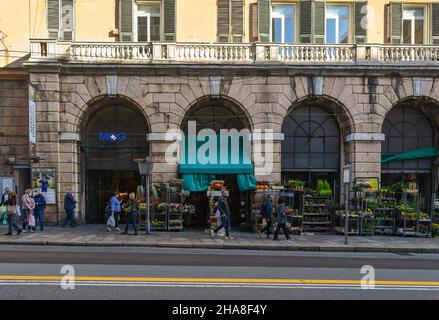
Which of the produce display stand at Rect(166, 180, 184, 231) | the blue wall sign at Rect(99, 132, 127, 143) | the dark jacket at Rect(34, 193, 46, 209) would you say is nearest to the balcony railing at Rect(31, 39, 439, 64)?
the blue wall sign at Rect(99, 132, 127, 143)

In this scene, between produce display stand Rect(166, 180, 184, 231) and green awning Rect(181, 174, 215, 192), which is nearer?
produce display stand Rect(166, 180, 184, 231)

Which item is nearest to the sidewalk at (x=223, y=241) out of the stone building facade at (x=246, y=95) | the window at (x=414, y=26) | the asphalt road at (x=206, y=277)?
the asphalt road at (x=206, y=277)

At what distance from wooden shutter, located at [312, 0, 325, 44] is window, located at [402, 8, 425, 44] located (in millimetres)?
3918

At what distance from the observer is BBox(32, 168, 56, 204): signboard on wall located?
20125 mm

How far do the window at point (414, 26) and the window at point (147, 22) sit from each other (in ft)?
38.2

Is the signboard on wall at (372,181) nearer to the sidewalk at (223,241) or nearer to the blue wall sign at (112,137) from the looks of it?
the sidewalk at (223,241)

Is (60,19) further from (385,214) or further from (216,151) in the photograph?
(385,214)

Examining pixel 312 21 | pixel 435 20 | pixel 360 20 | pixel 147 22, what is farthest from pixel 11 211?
pixel 435 20

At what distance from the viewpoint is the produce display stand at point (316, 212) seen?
20.2 meters

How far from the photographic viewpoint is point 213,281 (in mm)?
8664

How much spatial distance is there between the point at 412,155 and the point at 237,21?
10.2 m

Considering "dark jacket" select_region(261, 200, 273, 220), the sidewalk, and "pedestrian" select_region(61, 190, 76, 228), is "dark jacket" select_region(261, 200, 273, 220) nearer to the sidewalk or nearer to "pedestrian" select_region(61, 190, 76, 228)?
the sidewalk
